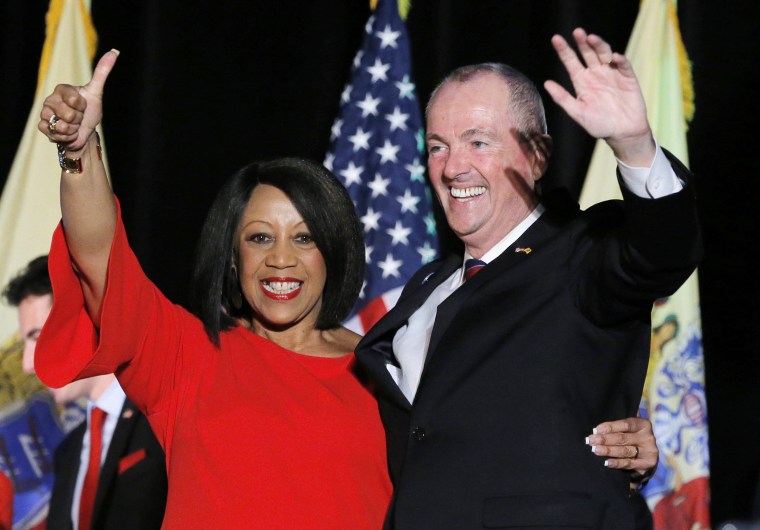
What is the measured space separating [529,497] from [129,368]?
86 cm

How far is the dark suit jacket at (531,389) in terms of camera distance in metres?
1.72

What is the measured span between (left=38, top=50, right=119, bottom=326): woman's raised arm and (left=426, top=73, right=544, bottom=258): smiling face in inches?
25.5

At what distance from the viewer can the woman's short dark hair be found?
235 cm

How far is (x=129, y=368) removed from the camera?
209 centimetres

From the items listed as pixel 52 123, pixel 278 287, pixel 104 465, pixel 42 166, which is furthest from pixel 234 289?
pixel 42 166

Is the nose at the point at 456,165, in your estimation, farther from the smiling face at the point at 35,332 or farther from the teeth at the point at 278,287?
the smiling face at the point at 35,332

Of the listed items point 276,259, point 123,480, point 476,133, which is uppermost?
point 476,133

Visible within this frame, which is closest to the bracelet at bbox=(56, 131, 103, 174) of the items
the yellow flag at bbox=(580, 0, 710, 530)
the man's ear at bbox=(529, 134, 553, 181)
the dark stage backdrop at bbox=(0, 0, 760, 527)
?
the man's ear at bbox=(529, 134, 553, 181)

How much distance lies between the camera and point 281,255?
2.33m

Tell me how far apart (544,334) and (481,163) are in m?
0.41

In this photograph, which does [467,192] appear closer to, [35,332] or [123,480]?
[123,480]

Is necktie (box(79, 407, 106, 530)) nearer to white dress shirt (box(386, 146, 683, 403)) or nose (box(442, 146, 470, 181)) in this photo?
white dress shirt (box(386, 146, 683, 403))

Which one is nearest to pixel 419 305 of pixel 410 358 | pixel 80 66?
pixel 410 358

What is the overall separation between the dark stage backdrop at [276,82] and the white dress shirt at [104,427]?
372 mm
